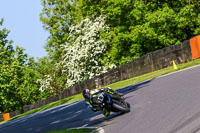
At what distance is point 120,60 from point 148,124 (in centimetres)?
2944

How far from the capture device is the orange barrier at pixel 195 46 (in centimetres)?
2375

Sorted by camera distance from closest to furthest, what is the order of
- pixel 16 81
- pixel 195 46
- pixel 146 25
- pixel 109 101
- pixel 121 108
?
pixel 109 101 → pixel 121 108 → pixel 195 46 → pixel 146 25 → pixel 16 81

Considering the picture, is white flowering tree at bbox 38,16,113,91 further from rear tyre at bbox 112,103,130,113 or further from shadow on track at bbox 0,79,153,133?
rear tyre at bbox 112,103,130,113

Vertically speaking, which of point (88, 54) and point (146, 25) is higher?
point (146, 25)

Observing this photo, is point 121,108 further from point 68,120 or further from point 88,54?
point 88,54

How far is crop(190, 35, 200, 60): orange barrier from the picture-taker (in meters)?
23.8

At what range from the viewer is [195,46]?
78.4 feet

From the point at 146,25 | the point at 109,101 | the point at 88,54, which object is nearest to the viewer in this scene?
the point at 109,101

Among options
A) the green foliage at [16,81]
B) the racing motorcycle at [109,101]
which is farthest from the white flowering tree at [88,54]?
the racing motorcycle at [109,101]

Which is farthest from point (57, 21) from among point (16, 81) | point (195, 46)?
point (195, 46)

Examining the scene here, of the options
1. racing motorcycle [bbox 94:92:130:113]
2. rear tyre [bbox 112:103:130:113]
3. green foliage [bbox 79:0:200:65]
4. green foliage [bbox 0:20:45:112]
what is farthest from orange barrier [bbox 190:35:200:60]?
green foliage [bbox 0:20:45:112]

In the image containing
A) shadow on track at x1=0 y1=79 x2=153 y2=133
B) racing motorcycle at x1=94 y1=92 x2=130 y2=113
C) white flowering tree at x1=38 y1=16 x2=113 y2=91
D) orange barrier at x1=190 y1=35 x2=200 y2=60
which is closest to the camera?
racing motorcycle at x1=94 y1=92 x2=130 y2=113

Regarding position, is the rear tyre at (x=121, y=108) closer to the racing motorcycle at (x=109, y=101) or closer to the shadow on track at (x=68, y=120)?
the racing motorcycle at (x=109, y=101)

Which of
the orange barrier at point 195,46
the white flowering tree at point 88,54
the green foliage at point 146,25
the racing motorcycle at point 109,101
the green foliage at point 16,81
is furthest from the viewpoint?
the green foliage at point 16,81
